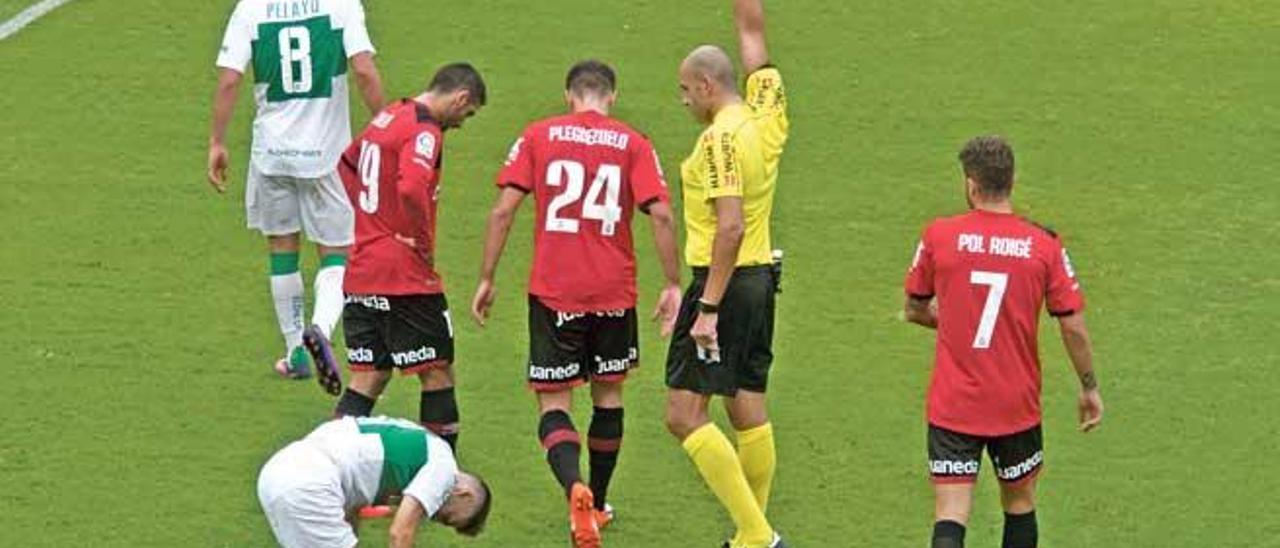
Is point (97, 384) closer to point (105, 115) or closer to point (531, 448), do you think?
point (531, 448)

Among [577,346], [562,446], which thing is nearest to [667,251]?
[577,346]

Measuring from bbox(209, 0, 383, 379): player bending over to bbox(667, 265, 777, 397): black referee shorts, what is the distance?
2.50m

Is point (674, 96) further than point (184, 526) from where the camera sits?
Yes

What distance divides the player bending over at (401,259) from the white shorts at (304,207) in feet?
5.53

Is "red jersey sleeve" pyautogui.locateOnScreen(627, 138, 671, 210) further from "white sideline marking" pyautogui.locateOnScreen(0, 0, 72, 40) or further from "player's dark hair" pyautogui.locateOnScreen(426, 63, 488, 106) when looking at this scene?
"white sideline marking" pyautogui.locateOnScreen(0, 0, 72, 40)

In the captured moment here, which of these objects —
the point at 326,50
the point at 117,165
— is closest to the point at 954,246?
the point at 326,50

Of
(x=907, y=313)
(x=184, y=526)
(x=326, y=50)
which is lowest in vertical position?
(x=184, y=526)

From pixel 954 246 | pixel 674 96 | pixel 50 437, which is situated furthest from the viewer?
pixel 674 96

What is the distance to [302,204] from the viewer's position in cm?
1381

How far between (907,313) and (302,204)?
436cm

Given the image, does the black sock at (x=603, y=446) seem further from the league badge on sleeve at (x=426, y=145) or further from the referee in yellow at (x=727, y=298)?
the league badge on sleeve at (x=426, y=145)

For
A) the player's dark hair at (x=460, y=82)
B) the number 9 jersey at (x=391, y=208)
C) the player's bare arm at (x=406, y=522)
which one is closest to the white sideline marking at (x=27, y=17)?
the number 9 jersey at (x=391, y=208)

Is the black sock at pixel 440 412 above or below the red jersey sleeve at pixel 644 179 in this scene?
below

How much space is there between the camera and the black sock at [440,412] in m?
12.0
